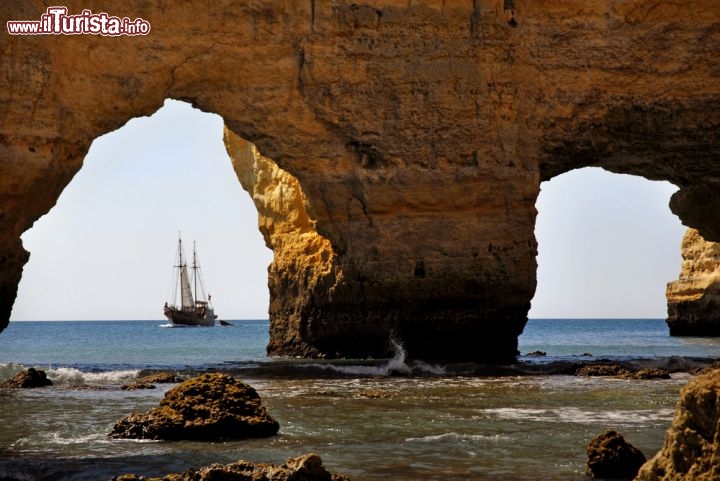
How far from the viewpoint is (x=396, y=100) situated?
19641 mm

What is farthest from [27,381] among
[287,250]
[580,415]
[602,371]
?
[287,250]

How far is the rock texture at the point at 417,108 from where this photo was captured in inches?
746

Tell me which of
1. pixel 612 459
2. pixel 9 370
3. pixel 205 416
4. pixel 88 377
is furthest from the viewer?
pixel 9 370

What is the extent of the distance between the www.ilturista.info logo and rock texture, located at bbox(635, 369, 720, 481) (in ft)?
51.5

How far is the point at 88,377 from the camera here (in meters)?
17.2

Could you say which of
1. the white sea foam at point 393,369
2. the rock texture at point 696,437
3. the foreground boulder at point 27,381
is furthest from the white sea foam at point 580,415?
the foreground boulder at point 27,381

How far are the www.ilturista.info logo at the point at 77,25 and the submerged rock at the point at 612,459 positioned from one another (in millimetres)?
14201

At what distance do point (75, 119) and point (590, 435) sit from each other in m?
12.9

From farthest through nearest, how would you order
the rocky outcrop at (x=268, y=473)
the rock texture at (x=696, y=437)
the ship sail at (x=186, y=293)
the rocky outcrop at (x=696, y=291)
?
the ship sail at (x=186, y=293) → the rocky outcrop at (x=696, y=291) → the rocky outcrop at (x=268, y=473) → the rock texture at (x=696, y=437)

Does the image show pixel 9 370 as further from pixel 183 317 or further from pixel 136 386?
pixel 183 317

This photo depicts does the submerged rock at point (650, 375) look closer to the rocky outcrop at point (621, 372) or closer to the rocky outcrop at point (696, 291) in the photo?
the rocky outcrop at point (621, 372)

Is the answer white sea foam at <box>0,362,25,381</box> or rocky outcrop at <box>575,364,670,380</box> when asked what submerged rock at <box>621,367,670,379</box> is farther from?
white sea foam at <box>0,362,25,381</box>

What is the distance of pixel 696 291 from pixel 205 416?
118 feet

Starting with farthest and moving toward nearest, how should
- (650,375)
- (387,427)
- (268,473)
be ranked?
(650,375)
(387,427)
(268,473)
